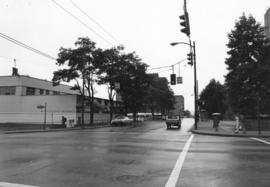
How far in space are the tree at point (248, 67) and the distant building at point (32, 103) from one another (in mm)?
26688

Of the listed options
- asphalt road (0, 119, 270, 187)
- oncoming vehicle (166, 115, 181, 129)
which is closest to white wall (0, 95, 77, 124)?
oncoming vehicle (166, 115, 181, 129)

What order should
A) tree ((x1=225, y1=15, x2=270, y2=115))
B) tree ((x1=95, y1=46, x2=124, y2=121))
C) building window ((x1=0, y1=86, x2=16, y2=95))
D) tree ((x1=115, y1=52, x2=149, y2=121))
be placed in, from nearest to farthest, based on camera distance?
tree ((x1=225, y1=15, x2=270, y2=115)), tree ((x1=95, y1=46, x2=124, y2=121)), tree ((x1=115, y1=52, x2=149, y2=121)), building window ((x1=0, y1=86, x2=16, y2=95))

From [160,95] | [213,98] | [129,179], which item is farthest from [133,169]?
[160,95]

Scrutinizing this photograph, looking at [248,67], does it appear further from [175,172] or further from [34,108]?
[34,108]

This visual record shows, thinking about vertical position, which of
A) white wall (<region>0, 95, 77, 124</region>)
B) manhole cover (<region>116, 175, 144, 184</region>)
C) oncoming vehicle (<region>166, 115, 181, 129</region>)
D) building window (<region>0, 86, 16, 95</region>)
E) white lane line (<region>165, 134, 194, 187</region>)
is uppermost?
building window (<region>0, 86, 16, 95</region>)

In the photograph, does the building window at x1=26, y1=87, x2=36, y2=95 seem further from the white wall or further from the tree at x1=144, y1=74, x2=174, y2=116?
the tree at x1=144, y1=74, x2=174, y2=116

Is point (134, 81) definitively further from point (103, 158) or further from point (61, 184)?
point (61, 184)

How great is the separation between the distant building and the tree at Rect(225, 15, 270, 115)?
1051 inches

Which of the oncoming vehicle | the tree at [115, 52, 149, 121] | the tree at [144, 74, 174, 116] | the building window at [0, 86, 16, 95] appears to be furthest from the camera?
the tree at [144, 74, 174, 116]

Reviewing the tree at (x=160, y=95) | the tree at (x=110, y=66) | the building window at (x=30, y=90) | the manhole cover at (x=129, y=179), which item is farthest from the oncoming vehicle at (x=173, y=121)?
the tree at (x=160, y=95)

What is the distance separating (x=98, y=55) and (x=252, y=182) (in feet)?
125

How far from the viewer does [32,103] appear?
51688 mm

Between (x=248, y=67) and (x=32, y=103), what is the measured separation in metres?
38.0

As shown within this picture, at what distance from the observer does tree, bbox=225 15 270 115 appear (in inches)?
1134
